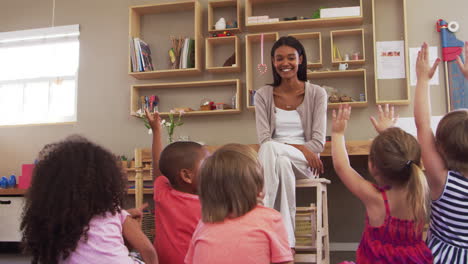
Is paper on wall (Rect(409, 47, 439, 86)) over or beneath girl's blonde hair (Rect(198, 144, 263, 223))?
over

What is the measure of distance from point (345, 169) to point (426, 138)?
0.97ft

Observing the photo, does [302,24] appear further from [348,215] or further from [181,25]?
[348,215]

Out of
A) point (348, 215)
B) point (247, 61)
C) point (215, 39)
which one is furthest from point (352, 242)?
point (215, 39)

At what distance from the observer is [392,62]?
160 inches

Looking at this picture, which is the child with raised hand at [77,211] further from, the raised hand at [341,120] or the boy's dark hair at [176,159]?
the raised hand at [341,120]

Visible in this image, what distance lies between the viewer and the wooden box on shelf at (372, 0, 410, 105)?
4.01m

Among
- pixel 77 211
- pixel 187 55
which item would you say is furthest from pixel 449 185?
pixel 187 55

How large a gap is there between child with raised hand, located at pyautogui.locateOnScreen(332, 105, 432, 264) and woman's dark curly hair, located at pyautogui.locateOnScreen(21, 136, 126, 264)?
2.75 ft

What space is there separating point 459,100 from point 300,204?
1.58 m

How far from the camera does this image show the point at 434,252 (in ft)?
5.14

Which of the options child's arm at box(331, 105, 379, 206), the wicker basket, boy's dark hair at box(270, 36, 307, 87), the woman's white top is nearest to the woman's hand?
the woman's white top

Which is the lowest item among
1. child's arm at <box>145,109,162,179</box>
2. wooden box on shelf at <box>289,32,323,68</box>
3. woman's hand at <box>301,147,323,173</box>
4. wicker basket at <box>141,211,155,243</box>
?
wicker basket at <box>141,211,155,243</box>

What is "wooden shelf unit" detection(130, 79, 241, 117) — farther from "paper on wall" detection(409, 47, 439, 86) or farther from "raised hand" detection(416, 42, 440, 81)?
"raised hand" detection(416, 42, 440, 81)

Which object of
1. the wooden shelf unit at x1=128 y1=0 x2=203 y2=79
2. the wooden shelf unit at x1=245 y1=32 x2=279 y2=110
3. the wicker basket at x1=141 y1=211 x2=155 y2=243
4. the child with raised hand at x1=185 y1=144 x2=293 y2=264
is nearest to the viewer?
the child with raised hand at x1=185 y1=144 x2=293 y2=264
